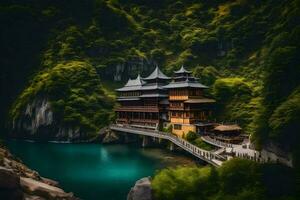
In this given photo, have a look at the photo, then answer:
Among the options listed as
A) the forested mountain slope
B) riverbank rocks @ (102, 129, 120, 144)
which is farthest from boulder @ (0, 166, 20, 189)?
riverbank rocks @ (102, 129, 120, 144)

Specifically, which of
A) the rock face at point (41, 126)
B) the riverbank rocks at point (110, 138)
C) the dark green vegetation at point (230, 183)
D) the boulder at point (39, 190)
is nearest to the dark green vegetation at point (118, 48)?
the rock face at point (41, 126)

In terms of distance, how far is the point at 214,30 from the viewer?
139 m

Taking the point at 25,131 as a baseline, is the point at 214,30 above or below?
above

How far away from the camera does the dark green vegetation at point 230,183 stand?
37.0m

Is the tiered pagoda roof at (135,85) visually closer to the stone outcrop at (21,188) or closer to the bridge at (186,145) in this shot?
the bridge at (186,145)

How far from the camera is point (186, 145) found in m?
71.2

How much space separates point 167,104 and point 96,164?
105ft

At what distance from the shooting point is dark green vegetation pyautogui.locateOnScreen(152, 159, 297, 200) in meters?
37.0

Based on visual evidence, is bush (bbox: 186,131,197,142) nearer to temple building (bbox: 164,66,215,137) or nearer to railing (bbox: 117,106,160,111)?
temple building (bbox: 164,66,215,137)

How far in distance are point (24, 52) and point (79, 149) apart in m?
78.4

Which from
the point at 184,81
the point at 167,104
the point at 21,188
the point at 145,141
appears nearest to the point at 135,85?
the point at 167,104

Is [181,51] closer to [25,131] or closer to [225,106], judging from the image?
[225,106]

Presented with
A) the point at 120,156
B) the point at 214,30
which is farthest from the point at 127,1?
the point at 120,156

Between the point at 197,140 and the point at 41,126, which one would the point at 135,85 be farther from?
the point at 197,140
